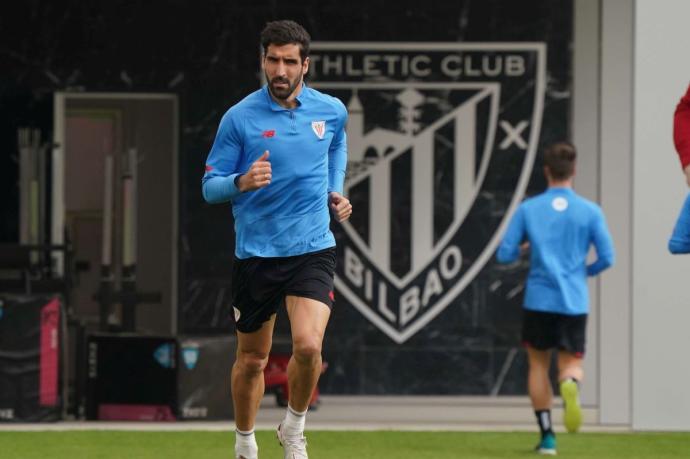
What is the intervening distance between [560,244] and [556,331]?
0.44 meters

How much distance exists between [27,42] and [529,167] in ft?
11.9

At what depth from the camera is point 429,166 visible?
12242mm

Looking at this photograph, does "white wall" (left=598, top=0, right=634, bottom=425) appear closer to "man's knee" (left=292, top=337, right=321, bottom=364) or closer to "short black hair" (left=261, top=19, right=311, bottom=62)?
"short black hair" (left=261, top=19, right=311, bottom=62)

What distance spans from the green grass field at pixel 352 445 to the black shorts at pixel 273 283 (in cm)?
181

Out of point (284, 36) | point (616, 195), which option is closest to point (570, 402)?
point (616, 195)

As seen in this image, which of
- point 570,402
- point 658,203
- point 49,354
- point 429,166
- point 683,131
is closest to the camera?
point 683,131

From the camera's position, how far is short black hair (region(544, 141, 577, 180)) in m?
8.62

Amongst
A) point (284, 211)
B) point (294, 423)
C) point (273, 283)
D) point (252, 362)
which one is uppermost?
point (284, 211)

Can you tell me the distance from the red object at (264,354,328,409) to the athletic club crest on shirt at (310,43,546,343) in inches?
37.3

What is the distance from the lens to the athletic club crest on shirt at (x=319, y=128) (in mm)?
6723

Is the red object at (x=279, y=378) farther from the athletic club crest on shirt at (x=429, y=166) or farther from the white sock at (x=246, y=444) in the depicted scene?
the white sock at (x=246, y=444)

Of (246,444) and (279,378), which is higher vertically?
(246,444)

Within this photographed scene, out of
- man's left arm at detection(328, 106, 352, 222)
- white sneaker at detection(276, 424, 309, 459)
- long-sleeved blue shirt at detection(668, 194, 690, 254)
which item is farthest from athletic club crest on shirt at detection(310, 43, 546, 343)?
long-sleeved blue shirt at detection(668, 194, 690, 254)

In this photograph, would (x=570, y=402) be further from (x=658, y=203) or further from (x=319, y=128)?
(x=319, y=128)
